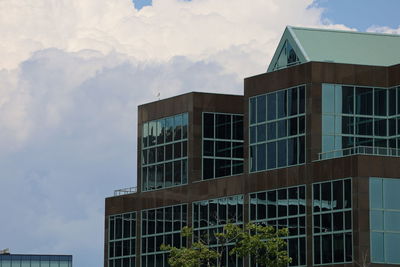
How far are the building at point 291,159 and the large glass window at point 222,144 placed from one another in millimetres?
82

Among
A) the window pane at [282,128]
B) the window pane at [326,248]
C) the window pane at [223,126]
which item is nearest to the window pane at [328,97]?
the window pane at [282,128]

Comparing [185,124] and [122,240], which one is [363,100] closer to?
[185,124]

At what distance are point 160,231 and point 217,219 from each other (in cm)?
850

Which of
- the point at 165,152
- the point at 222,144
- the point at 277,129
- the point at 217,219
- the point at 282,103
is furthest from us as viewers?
the point at 165,152

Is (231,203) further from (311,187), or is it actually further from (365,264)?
(365,264)

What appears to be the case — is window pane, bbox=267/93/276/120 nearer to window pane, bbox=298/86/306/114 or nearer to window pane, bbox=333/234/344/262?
window pane, bbox=298/86/306/114

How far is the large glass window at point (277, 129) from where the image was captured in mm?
105812

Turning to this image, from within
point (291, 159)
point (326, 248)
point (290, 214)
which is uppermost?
point (291, 159)

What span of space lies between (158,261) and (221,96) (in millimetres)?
14511

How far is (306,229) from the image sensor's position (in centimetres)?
10238

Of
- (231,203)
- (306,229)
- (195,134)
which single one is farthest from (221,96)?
(306,229)

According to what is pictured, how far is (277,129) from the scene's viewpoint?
107875mm

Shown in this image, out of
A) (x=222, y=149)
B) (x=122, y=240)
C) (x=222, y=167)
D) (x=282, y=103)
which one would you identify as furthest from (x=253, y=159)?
(x=122, y=240)

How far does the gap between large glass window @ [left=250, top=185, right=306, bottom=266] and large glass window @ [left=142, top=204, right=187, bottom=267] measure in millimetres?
10596
